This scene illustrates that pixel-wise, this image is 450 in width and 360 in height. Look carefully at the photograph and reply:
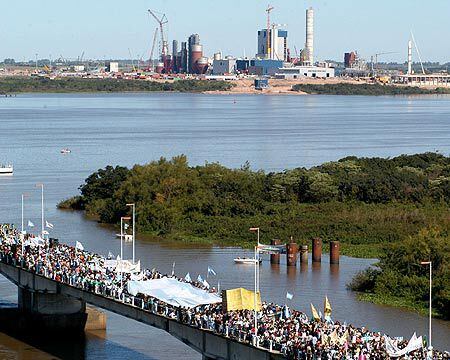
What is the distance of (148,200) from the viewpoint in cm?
5934

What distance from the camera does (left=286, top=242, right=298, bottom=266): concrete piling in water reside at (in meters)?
47.2

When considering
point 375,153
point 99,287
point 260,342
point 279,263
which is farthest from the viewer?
point 375,153

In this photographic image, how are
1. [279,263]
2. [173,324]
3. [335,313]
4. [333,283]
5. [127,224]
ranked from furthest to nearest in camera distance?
[127,224] → [279,263] → [333,283] → [335,313] → [173,324]

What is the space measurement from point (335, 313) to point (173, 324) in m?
9.12

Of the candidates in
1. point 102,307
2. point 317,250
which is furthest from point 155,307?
point 317,250

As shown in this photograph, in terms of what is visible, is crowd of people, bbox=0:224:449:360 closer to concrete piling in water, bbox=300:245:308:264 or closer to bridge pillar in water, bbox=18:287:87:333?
bridge pillar in water, bbox=18:287:87:333

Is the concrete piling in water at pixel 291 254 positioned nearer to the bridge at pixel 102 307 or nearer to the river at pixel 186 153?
the river at pixel 186 153

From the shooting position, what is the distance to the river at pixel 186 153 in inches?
1414

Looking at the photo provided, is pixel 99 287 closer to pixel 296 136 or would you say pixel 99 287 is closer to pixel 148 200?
pixel 148 200

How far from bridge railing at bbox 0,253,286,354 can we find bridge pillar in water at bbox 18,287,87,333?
986 millimetres

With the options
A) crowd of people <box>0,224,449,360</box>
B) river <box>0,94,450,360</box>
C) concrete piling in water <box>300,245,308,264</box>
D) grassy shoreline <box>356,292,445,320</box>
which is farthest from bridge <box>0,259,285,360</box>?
concrete piling in water <box>300,245,308,264</box>

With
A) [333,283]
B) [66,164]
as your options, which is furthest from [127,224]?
[66,164]

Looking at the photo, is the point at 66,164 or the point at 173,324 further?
the point at 66,164

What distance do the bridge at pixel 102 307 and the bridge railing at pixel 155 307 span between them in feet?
0.10
